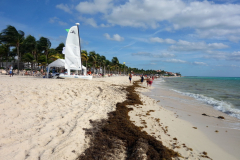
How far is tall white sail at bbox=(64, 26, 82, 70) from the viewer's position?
1656 cm

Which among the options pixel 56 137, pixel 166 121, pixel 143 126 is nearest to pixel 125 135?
pixel 143 126

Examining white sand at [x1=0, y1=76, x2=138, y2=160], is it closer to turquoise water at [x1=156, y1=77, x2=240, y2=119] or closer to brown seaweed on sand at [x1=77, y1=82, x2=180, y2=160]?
brown seaweed on sand at [x1=77, y1=82, x2=180, y2=160]

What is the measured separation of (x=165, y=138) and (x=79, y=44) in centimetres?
1569

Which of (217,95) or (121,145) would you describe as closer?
(121,145)

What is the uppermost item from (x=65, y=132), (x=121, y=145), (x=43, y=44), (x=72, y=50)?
(x=43, y=44)

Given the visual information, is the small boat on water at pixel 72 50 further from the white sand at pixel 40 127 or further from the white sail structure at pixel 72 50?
the white sand at pixel 40 127

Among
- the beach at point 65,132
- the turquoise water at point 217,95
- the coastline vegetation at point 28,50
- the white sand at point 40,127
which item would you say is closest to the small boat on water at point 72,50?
the white sand at point 40,127

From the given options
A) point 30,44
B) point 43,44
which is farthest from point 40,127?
point 43,44

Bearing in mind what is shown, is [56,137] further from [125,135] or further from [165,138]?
[165,138]

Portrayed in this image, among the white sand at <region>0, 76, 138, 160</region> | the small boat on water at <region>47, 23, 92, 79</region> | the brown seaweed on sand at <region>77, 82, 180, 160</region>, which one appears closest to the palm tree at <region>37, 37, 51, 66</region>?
the small boat on water at <region>47, 23, 92, 79</region>

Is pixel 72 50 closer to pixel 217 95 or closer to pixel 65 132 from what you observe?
pixel 65 132

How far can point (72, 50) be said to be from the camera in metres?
16.9

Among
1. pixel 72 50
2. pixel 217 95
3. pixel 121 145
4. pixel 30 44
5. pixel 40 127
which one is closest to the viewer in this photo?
pixel 121 145

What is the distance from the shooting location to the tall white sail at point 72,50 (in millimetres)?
16562
